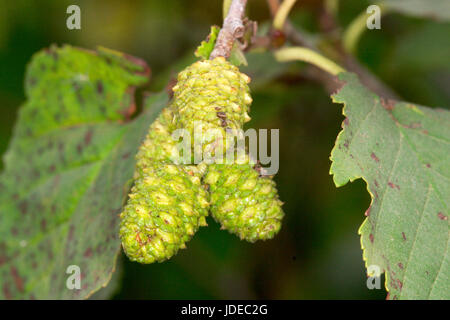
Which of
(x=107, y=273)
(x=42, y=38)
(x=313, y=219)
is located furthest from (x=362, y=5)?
(x=107, y=273)

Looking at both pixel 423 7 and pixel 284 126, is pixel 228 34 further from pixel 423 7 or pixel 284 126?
pixel 284 126

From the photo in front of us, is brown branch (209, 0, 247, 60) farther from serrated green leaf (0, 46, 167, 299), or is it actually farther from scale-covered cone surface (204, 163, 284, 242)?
serrated green leaf (0, 46, 167, 299)

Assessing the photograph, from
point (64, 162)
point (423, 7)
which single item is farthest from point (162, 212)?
point (423, 7)

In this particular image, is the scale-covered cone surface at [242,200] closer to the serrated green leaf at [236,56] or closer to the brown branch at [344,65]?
the serrated green leaf at [236,56]

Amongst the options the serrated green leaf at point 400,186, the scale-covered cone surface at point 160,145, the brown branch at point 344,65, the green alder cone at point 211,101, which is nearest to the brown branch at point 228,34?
the green alder cone at point 211,101

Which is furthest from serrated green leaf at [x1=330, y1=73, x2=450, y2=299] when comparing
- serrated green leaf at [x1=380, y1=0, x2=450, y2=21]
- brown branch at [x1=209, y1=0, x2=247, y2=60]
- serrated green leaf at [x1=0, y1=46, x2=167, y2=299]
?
serrated green leaf at [x1=380, y1=0, x2=450, y2=21]

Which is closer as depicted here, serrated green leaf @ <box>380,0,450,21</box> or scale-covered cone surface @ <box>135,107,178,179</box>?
scale-covered cone surface @ <box>135,107,178,179</box>

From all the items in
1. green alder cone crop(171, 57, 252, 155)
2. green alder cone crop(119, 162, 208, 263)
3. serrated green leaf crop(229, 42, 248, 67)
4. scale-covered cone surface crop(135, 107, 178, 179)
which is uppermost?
serrated green leaf crop(229, 42, 248, 67)
